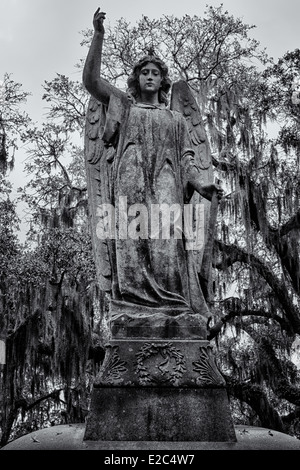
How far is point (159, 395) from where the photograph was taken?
13.3 ft

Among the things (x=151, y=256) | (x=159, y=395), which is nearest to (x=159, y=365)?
(x=159, y=395)

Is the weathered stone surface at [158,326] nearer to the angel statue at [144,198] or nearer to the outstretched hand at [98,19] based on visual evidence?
the angel statue at [144,198]

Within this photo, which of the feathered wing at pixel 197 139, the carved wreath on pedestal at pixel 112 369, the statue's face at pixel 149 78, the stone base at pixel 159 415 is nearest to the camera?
the stone base at pixel 159 415

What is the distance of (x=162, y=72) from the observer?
5.48 m

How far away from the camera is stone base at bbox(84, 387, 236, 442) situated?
3.91 meters

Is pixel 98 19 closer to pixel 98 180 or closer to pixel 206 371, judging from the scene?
pixel 98 180

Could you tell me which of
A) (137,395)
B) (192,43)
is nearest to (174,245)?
(137,395)

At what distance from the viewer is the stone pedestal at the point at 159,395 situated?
3.92 meters

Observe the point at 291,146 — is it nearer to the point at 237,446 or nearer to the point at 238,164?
the point at 238,164

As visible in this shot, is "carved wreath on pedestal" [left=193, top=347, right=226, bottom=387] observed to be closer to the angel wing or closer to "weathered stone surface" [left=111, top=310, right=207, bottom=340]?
"weathered stone surface" [left=111, top=310, right=207, bottom=340]

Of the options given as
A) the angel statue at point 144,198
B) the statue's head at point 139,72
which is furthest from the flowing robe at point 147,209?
the statue's head at point 139,72

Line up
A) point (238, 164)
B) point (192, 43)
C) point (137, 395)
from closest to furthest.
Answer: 1. point (137, 395)
2. point (238, 164)
3. point (192, 43)
